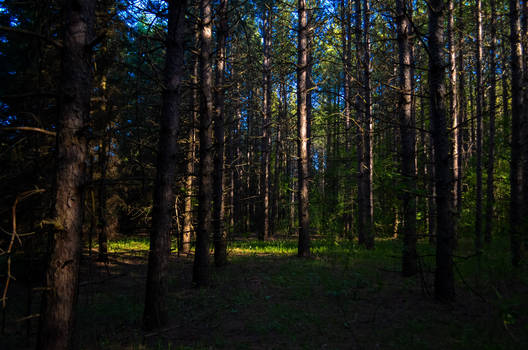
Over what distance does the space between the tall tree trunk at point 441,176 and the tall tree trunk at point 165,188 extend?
4853 mm

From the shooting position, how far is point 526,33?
32.6 feet

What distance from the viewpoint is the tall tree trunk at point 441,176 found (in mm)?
5879

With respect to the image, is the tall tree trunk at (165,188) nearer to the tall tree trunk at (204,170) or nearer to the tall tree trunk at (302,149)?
the tall tree trunk at (204,170)

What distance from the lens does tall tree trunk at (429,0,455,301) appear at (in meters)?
5.88

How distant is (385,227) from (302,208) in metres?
11.3

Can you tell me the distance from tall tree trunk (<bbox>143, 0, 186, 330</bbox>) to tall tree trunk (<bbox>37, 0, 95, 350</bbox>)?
7.21 feet

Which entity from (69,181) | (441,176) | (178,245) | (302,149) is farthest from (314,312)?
(302,149)

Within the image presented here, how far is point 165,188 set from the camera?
18.2ft

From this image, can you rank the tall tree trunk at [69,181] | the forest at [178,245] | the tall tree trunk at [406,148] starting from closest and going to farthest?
the tall tree trunk at [69,181]
the forest at [178,245]
the tall tree trunk at [406,148]

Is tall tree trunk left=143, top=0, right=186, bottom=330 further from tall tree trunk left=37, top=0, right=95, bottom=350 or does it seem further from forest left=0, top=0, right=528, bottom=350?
tall tree trunk left=37, top=0, right=95, bottom=350

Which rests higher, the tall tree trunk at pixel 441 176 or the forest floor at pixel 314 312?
the tall tree trunk at pixel 441 176

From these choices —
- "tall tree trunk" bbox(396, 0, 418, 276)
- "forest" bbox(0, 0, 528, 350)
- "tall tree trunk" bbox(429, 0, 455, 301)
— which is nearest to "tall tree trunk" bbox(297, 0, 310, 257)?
"forest" bbox(0, 0, 528, 350)

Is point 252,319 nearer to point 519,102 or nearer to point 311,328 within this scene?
point 311,328

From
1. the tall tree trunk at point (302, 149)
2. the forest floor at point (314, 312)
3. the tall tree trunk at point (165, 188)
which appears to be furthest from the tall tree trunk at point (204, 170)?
the tall tree trunk at point (302, 149)
